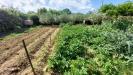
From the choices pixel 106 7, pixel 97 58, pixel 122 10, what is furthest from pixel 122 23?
pixel 97 58

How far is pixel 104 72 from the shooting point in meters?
9.31

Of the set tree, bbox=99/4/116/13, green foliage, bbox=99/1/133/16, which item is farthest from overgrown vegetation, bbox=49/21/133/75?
tree, bbox=99/4/116/13

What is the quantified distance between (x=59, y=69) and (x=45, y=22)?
43207mm

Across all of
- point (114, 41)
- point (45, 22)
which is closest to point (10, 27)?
point (45, 22)

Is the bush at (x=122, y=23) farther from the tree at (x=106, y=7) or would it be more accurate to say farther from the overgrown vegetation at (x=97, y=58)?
the overgrown vegetation at (x=97, y=58)

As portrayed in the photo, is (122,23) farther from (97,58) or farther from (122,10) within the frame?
(97,58)

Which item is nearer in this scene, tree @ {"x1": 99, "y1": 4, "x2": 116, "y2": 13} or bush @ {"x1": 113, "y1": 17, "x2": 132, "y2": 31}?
bush @ {"x1": 113, "y1": 17, "x2": 132, "y2": 31}

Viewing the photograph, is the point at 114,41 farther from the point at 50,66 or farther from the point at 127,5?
the point at 127,5

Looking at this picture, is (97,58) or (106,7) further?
(106,7)

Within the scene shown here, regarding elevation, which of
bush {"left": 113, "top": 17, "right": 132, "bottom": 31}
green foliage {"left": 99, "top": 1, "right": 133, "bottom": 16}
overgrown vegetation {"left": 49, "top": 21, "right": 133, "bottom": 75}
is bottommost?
bush {"left": 113, "top": 17, "right": 132, "bottom": 31}

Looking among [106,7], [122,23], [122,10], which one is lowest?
[122,23]

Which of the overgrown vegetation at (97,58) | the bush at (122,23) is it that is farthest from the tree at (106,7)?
the overgrown vegetation at (97,58)

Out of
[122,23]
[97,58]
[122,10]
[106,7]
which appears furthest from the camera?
[106,7]

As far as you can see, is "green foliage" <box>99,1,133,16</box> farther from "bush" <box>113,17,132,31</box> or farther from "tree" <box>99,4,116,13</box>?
"bush" <box>113,17,132,31</box>
